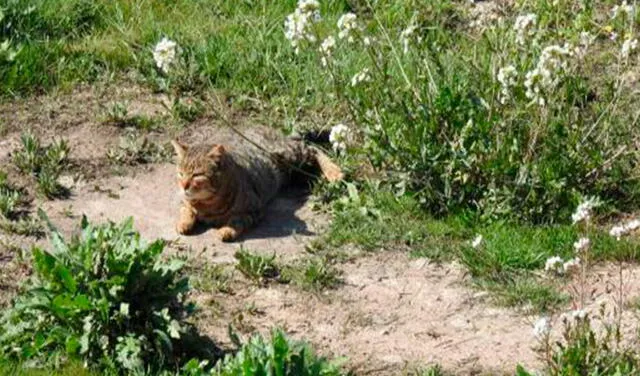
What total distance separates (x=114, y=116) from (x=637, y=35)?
4004 millimetres

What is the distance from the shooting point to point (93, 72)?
10133 millimetres

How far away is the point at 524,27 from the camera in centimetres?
806

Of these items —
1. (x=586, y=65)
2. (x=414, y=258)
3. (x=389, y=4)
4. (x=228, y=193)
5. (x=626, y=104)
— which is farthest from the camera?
(x=389, y=4)

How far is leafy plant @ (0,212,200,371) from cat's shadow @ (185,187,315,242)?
63.3 inches

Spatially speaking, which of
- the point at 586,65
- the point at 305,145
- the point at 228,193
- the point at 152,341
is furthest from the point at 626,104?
the point at 152,341

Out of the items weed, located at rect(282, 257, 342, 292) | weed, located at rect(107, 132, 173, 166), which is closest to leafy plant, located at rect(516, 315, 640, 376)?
weed, located at rect(282, 257, 342, 292)

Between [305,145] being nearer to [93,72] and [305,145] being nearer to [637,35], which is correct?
[93,72]

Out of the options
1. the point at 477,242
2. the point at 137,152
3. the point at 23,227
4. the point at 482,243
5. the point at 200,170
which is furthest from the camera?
the point at 137,152

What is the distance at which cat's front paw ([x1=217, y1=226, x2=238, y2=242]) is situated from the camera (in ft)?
27.6

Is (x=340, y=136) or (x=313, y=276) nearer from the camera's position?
(x=313, y=276)

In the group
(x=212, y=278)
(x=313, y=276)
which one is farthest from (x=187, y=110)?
(x=313, y=276)

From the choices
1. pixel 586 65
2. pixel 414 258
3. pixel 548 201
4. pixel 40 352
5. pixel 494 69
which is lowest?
pixel 40 352

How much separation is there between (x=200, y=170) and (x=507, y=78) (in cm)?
200

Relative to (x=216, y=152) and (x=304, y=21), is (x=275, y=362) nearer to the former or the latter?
(x=304, y=21)
